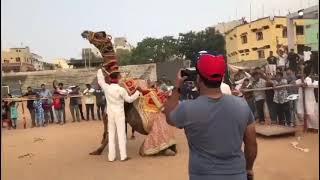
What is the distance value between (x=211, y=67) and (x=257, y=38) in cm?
5066

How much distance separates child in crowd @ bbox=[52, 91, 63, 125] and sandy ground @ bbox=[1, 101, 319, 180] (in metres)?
4.87

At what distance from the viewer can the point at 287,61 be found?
16.3 metres

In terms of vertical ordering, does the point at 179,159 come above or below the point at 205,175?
below

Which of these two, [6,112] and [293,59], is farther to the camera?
[6,112]

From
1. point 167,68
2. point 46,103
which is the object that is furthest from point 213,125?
point 167,68

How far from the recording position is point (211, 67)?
303 cm

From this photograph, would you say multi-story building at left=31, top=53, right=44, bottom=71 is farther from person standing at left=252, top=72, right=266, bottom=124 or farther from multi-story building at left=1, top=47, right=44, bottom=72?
person standing at left=252, top=72, right=266, bottom=124

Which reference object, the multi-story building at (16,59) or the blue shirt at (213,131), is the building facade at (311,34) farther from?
the multi-story building at (16,59)

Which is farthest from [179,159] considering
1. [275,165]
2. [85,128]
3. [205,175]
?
[85,128]

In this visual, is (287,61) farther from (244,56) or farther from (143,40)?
(143,40)

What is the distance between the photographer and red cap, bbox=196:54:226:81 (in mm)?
3029

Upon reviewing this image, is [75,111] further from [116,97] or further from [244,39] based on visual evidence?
[244,39]

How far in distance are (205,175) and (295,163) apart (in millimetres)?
5372

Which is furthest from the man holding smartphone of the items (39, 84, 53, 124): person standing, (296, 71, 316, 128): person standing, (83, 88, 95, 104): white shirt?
(83, 88, 95, 104): white shirt
